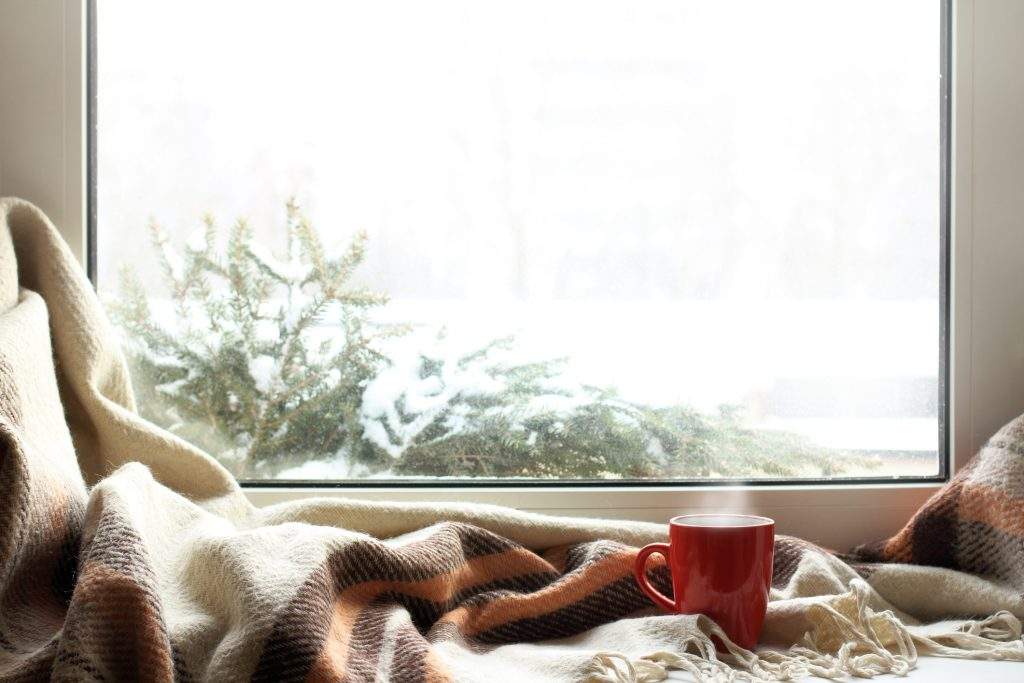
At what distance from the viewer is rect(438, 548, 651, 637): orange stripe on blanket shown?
0.82 m

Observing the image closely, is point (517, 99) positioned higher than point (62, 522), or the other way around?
point (517, 99)

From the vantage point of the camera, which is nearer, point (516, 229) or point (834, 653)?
point (834, 653)

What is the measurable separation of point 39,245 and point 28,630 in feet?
1.43

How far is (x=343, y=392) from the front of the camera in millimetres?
1088

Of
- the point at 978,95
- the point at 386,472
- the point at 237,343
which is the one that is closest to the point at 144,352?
the point at 237,343

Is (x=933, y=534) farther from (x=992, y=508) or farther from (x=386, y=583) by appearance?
(x=386, y=583)

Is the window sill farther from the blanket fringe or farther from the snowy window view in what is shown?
the blanket fringe

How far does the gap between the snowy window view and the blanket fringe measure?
0.30 meters

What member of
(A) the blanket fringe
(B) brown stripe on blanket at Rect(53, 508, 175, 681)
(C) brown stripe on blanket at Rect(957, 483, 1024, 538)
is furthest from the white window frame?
(B) brown stripe on blanket at Rect(53, 508, 175, 681)

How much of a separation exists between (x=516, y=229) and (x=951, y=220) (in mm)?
474

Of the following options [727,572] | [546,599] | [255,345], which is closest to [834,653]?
[727,572]

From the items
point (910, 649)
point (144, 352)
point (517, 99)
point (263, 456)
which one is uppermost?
point (517, 99)

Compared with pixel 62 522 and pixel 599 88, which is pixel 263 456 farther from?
pixel 599 88

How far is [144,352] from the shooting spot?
108 cm
